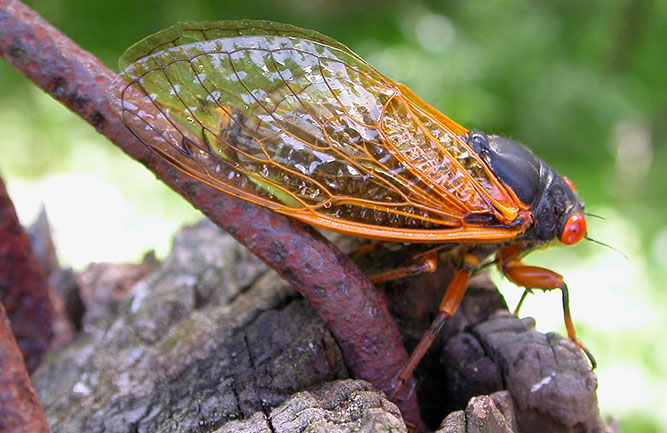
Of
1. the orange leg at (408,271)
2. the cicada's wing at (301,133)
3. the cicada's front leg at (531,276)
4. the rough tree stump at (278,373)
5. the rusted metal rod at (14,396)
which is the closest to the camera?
the rusted metal rod at (14,396)

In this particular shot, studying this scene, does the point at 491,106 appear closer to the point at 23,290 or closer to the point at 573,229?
the point at 573,229

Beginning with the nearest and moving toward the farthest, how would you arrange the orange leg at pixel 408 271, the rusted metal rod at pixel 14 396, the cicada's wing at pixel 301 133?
the rusted metal rod at pixel 14 396 < the cicada's wing at pixel 301 133 < the orange leg at pixel 408 271

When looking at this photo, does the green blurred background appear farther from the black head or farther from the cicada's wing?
the cicada's wing

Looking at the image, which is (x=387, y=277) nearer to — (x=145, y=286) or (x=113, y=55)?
(x=145, y=286)

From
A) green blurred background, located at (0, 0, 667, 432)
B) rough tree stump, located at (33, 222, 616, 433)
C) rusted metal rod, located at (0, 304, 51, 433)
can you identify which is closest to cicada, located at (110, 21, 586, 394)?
rough tree stump, located at (33, 222, 616, 433)

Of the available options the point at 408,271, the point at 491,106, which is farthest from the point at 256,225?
the point at 491,106

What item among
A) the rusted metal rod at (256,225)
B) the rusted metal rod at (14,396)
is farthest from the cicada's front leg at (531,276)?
the rusted metal rod at (14,396)

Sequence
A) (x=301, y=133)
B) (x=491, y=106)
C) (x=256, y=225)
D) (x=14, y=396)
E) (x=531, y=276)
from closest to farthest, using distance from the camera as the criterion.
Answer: (x=14, y=396) < (x=256, y=225) < (x=301, y=133) < (x=531, y=276) < (x=491, y=106)

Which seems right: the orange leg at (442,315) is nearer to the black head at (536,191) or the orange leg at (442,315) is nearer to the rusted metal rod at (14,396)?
the black head at (536,191)
